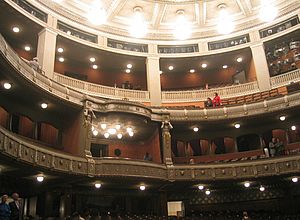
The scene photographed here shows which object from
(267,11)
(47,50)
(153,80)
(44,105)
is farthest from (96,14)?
(267,11)

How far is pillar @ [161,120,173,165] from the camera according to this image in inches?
796

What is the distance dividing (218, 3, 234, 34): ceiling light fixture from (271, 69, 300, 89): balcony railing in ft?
17.3

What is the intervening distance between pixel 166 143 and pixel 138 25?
10.2m

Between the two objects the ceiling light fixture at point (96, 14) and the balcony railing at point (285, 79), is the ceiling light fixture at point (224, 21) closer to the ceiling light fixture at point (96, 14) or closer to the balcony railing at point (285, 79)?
the balcony railing at point (285, 79)

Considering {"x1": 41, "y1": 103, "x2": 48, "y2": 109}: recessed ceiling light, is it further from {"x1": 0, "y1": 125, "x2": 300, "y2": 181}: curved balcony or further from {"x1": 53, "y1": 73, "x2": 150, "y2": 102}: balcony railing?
{"x1": 0, "y1": 125, "x2": 300, "y2": 181}: curved balcony

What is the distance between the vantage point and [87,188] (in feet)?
64.7

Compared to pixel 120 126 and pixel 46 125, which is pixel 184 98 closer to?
pixel 120 126

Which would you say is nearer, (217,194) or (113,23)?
(217,194)

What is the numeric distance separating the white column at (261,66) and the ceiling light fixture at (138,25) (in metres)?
8.45

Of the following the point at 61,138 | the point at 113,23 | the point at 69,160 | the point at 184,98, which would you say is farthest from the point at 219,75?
the point at 69,160

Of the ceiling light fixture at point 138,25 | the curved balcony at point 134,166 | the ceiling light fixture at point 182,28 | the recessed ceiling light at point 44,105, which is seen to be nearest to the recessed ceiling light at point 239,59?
the ceiling light fixture at point 182,28

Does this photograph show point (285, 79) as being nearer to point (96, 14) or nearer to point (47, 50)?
point (96, 14)

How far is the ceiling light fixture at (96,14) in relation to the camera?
76.4ft

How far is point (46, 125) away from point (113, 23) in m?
10.1
